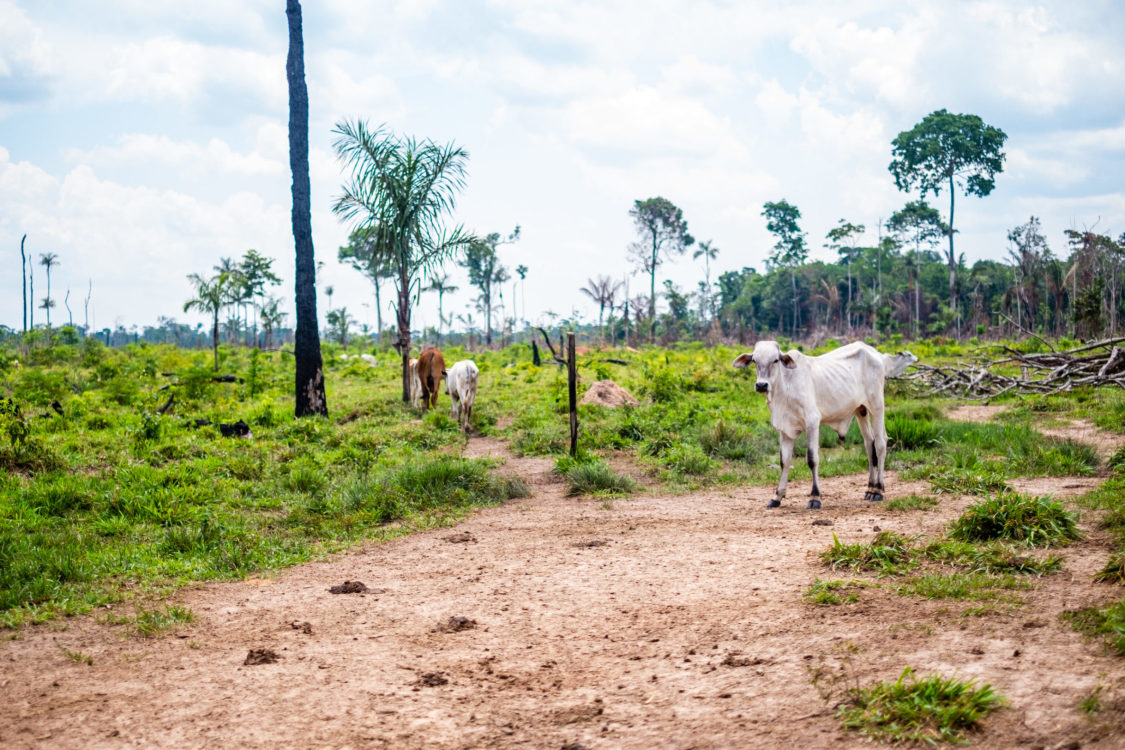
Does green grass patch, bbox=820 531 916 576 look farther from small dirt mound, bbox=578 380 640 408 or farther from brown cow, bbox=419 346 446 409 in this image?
brown cow, bbox=419 346 446 409

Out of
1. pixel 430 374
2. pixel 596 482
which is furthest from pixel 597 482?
pixel 430 374

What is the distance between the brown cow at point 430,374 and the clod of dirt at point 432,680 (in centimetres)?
1212

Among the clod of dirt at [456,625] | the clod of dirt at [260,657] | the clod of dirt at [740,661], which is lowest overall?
the clod of dirt at [456,625]

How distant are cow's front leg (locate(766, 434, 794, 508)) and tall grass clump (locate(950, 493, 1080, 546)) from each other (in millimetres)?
2204

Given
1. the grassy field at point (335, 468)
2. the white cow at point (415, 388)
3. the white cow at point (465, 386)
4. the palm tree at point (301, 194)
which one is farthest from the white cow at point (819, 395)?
the white cow at point (415, 388)

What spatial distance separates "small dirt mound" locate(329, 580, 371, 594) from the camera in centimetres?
549

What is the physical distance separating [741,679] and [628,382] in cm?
1483

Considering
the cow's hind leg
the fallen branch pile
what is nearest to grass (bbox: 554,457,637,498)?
the cow's hind leg

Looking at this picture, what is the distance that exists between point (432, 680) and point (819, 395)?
5.44 m

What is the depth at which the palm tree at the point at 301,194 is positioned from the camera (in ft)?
47.7

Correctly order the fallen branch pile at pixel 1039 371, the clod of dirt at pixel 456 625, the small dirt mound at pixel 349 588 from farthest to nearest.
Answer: the fallen branch pile at pixel 1039 371 < the small dirt mound at pixel 349 588 < the clod of dirt at pixel 456 625

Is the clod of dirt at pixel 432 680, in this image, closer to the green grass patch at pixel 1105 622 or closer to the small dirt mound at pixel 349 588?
the small dirt mound at pixel 349 588

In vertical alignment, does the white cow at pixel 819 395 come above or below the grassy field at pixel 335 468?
above

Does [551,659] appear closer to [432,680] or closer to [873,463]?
[432,680]
